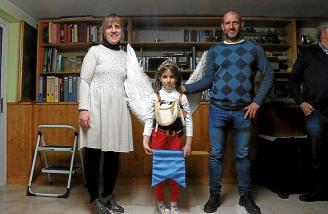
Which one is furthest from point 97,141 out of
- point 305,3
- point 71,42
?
point 305,3

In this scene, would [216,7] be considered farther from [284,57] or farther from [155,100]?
[155,100]

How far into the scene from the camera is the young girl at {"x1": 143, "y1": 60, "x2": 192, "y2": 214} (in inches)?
72.0

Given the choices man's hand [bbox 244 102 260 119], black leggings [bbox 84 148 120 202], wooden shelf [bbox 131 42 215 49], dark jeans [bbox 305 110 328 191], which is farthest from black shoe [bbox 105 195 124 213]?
wooden shelf [bbox 131 42 215 49]

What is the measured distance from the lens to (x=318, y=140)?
2.16 m

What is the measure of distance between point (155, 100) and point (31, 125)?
1697 mm

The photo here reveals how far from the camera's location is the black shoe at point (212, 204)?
194 centimetres

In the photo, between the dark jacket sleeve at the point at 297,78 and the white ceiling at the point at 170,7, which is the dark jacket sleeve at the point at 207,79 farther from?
the white ceiling at the point at 170,7

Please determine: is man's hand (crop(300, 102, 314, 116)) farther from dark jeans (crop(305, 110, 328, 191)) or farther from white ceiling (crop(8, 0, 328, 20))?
white ceiling (crop(8, 0, 328, 20))

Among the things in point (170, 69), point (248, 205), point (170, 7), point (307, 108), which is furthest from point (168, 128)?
point (170, 7)

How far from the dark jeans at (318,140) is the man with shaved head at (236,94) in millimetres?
581

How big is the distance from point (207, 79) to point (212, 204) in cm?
89

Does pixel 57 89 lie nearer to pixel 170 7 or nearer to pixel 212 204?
pixel 170 7

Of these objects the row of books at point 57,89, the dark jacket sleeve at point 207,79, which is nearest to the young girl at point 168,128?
the dark jacket sleeve at point 207,79

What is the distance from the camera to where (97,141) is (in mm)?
1808
